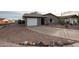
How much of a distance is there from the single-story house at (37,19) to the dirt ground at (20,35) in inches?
4.2

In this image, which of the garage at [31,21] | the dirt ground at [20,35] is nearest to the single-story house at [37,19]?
the garage at [31,21]

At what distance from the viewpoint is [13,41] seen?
78.1 inches

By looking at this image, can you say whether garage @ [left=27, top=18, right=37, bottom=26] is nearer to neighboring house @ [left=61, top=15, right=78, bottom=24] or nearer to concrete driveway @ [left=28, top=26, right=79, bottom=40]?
concrete driveway @ [left=28, top=26, right=79, bottom=40]

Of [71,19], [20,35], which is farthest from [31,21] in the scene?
[71,19]

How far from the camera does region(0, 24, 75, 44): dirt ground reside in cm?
199

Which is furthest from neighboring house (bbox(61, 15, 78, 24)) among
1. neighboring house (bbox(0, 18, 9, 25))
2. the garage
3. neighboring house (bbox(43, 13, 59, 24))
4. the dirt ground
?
neighboring house (bbox(0, 18, 9, 25))

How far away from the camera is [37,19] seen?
1.99 meters

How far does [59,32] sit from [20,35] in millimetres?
533

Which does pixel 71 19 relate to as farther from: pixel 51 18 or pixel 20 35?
pixel 20 35

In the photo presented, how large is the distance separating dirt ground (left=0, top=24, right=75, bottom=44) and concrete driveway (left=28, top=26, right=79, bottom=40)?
4 cm
